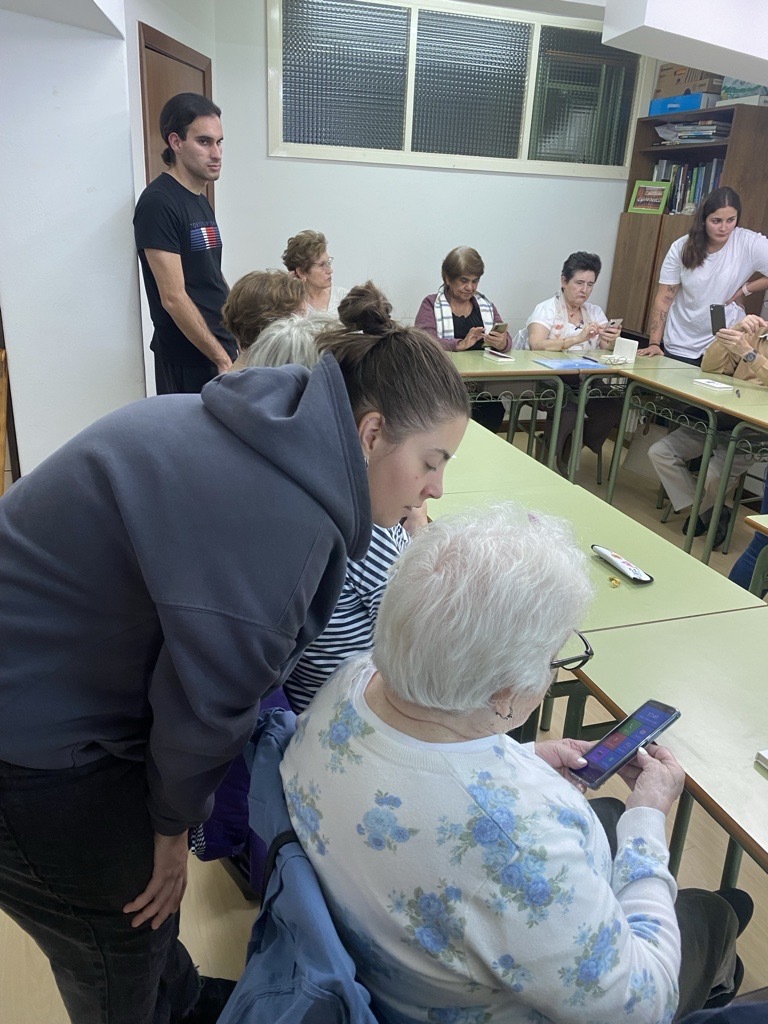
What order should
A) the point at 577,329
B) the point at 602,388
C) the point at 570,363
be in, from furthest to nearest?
the point at 577,329, the point at 602,388, the point at 570,363

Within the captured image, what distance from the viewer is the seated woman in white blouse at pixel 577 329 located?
164 inches

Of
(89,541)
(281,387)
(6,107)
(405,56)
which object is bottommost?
(89,541)

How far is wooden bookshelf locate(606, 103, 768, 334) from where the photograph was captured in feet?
13.7

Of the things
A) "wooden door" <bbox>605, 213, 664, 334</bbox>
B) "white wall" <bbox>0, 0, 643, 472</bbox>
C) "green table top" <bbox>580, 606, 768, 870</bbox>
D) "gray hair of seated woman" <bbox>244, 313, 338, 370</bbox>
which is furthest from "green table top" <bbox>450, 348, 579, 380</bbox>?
"green table top" <bbox>580, 606, 768, 870</bbox>

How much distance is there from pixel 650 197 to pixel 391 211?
1.76 meters

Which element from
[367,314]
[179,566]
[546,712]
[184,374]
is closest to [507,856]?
[179,566]

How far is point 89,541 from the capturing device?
78 cm

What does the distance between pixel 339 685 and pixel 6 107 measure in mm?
3194

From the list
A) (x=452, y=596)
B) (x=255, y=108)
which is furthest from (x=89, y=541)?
(x=255, y=108)

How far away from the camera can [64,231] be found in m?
3.22

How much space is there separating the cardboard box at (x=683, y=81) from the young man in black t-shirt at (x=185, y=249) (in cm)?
315

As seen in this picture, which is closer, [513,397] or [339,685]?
[339,685]

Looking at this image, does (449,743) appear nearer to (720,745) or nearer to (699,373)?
(720,745)

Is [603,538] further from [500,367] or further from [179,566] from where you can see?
[500,367]
